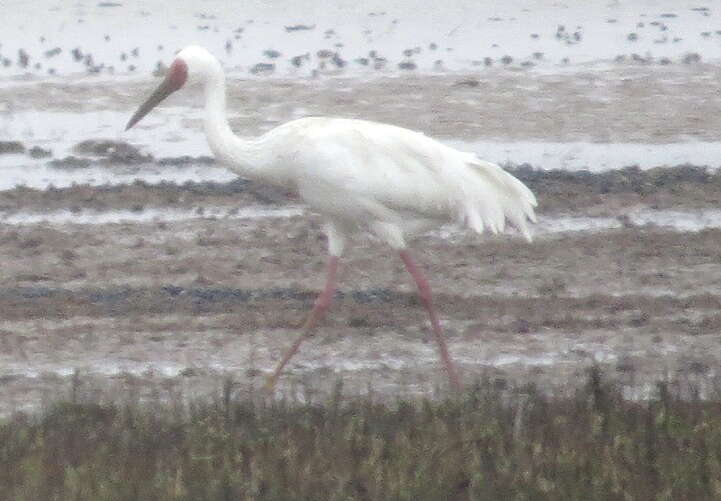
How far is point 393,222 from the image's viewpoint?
9.45m

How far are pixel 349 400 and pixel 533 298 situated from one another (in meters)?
2.75

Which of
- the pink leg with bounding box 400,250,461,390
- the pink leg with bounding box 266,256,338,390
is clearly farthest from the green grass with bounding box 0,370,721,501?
the pink leg with bounding box 266,256,338,390

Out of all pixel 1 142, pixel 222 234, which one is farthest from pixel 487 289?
pixel 1 142

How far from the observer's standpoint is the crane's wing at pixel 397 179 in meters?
9.27

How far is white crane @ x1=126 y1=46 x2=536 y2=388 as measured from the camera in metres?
9.29

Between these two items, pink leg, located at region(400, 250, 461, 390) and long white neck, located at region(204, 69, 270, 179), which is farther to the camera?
long white neck, located at region(204, 69, 270, 179)

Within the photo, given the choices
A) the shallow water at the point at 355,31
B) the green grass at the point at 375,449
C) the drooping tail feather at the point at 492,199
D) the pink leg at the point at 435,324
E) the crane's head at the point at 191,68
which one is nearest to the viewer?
the green grass at the point at 375,449

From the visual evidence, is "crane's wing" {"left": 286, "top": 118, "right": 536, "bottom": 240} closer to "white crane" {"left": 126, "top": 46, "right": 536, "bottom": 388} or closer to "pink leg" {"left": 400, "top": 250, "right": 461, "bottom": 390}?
"white crane" {"left": 126, "top": 46, "right": 536, "bottom": 388}

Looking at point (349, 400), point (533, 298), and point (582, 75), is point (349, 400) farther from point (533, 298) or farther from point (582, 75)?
point (582, 75)

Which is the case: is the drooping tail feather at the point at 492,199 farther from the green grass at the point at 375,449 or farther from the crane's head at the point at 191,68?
the green grass at the point at 375,449

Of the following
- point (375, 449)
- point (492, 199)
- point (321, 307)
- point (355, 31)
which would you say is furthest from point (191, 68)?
point (355, 31)

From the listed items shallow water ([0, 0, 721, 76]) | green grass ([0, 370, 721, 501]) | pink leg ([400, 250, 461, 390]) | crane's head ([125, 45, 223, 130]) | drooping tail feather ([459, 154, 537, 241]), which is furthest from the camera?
shallow water ([0, 0, 721, 76])

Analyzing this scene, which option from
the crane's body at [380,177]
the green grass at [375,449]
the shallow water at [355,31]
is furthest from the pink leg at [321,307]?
the shallow water at [355,31]

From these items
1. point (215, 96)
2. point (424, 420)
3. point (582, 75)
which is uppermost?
point (215, 96)
